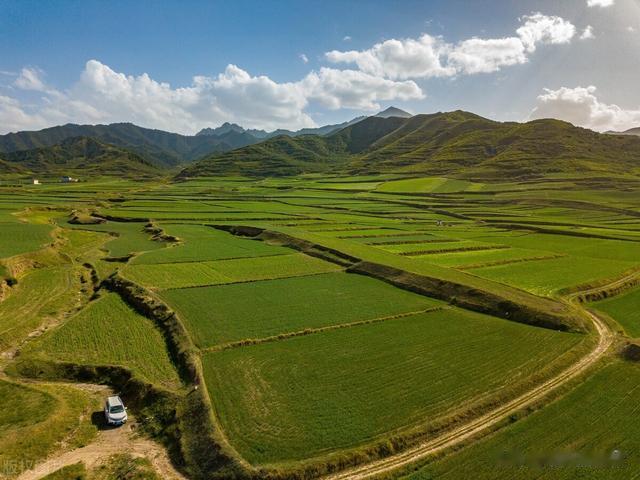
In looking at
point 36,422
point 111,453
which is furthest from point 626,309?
point 36,422

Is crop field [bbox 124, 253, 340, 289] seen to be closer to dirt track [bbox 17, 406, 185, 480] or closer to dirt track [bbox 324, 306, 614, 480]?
dirt track [bbox 17, 406, 185, 480]

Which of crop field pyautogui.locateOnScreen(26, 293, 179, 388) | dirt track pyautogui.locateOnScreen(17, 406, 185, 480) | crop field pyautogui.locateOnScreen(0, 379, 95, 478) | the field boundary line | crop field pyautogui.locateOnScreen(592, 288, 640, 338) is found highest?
crop field pyautogui.locateOnScreen(592, 288, 640, 338)

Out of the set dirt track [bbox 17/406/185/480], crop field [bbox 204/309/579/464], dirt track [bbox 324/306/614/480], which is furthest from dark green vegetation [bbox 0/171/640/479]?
dirt track [bbox 17/406/185/480]

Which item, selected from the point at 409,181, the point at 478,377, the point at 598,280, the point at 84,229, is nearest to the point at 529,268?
the point at 598,280

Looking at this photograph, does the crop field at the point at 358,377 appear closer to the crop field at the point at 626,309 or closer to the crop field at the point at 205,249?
the crop field at the point at 626,309

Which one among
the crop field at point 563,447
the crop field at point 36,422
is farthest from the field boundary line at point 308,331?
the crop field at point 563,447

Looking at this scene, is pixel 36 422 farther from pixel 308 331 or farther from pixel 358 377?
pixel 358 377
